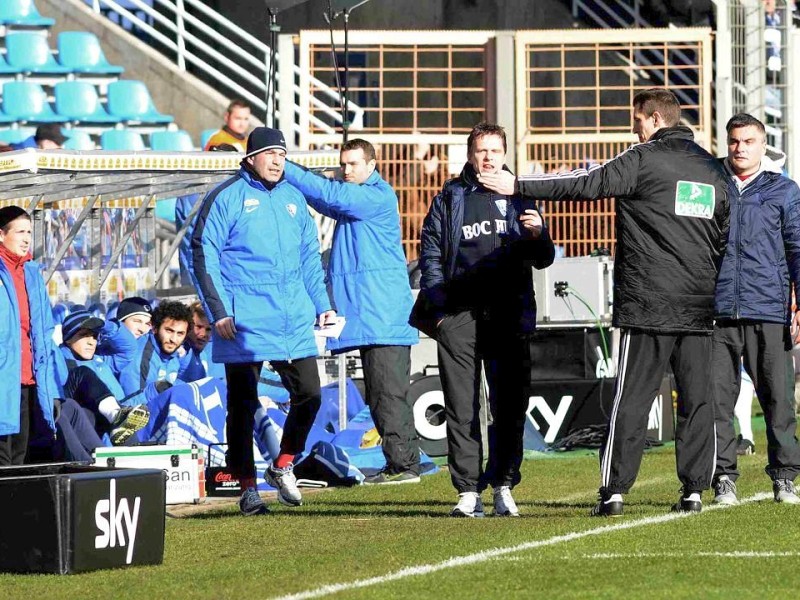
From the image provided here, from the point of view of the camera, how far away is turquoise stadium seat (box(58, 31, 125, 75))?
67.3ft

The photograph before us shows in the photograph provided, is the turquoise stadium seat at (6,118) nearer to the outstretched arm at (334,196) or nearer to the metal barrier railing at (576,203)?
the metal barrier railing at (576,203)

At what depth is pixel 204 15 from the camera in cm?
2273

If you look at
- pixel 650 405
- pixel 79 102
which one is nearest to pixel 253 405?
pixel 650 405

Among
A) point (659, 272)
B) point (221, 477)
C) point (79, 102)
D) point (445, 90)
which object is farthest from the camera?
point (79, 102)

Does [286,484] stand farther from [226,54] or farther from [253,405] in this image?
[226,54]

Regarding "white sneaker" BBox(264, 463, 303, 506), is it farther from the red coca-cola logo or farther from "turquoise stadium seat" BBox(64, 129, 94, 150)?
"turquoise stadium seat" BBox(64, 129, 94, 150)

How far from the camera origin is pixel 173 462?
10.0 meters

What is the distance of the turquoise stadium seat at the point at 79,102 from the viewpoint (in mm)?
19875

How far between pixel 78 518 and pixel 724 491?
3.68m

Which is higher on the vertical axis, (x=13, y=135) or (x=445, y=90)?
(x=445, y=90)

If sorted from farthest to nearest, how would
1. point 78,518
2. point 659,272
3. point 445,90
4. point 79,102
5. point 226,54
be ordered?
point 226,54 → point 79,102 → point 445,90 → point 659,272 → point 78,518

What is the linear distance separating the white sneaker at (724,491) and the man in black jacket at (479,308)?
3.54ft

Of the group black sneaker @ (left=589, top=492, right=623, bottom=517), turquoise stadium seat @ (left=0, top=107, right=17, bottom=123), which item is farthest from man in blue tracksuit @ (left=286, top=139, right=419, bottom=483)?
turquoise stadium seat @ (left=0, top=107, right=17, bottom=123)

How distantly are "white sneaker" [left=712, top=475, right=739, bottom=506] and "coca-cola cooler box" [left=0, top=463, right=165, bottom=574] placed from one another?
10.4 feet
